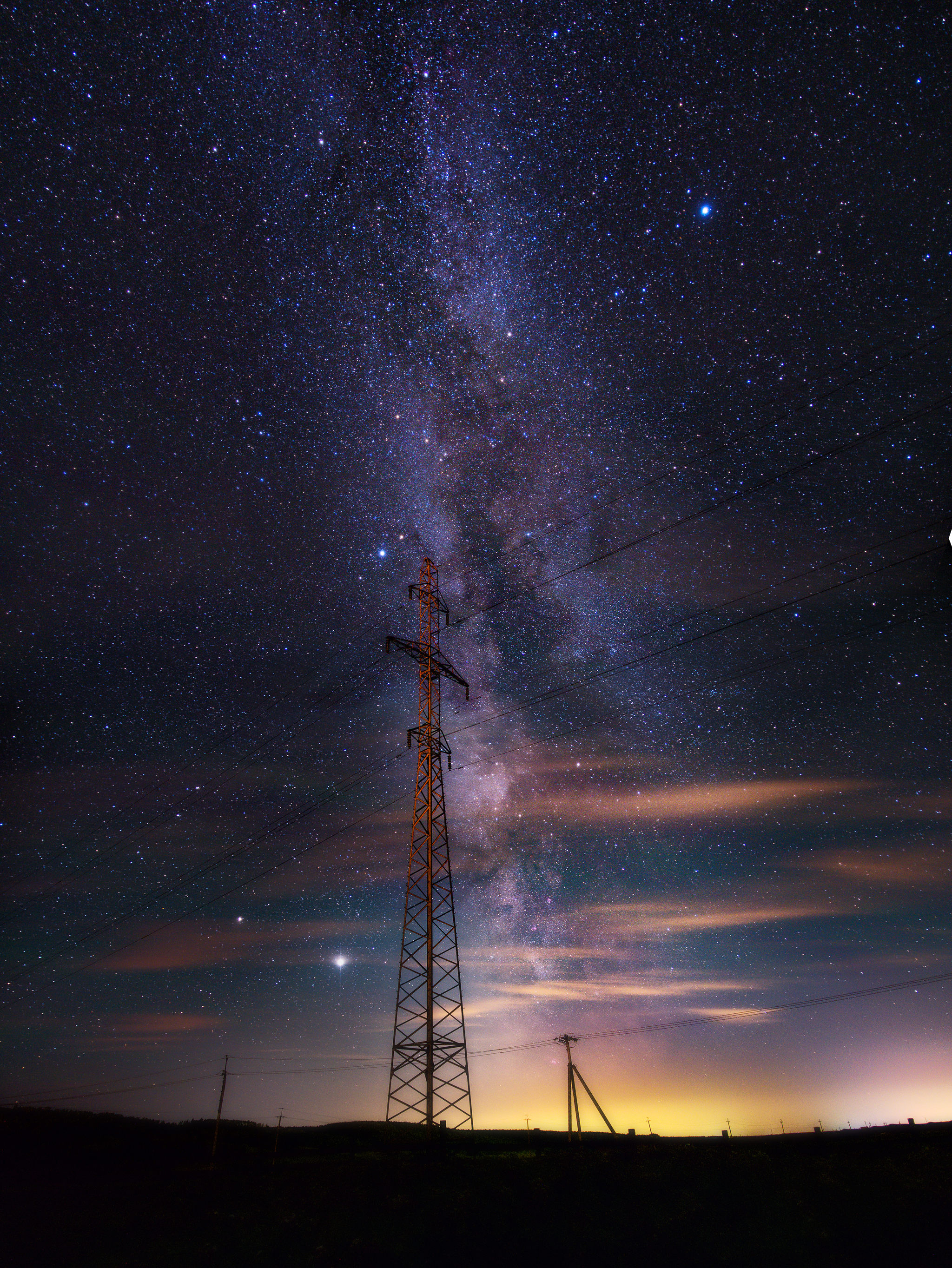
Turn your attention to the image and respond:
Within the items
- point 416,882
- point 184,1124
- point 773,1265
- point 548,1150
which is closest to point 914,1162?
point 773,1265

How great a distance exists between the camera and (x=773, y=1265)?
19.1 meters

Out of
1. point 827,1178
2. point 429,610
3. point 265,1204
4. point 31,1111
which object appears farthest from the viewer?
point 31,1111

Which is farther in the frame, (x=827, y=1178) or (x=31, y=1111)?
(x=31, y=1111)

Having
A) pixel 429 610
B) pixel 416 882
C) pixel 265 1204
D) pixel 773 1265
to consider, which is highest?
pixel 429 610

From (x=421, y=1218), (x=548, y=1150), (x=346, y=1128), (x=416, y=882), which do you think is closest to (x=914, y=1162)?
(x=548, y=1150)

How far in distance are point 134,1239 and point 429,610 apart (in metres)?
22.2

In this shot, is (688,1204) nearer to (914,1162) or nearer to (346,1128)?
(914,1162)

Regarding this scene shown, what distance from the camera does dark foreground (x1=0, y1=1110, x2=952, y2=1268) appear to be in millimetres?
19266

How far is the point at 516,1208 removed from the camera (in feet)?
69.0

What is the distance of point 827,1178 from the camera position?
75.0 ft

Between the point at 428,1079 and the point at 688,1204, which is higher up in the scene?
the point at 428,1079

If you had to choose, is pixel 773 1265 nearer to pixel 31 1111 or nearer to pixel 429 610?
pixel 429 610

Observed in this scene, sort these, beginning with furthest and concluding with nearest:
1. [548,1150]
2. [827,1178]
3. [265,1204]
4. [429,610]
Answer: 1. [429,610]
2. [548,1150]
3. [827,1178]
4. [265,1204]

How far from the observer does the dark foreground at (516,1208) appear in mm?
→ 19266
